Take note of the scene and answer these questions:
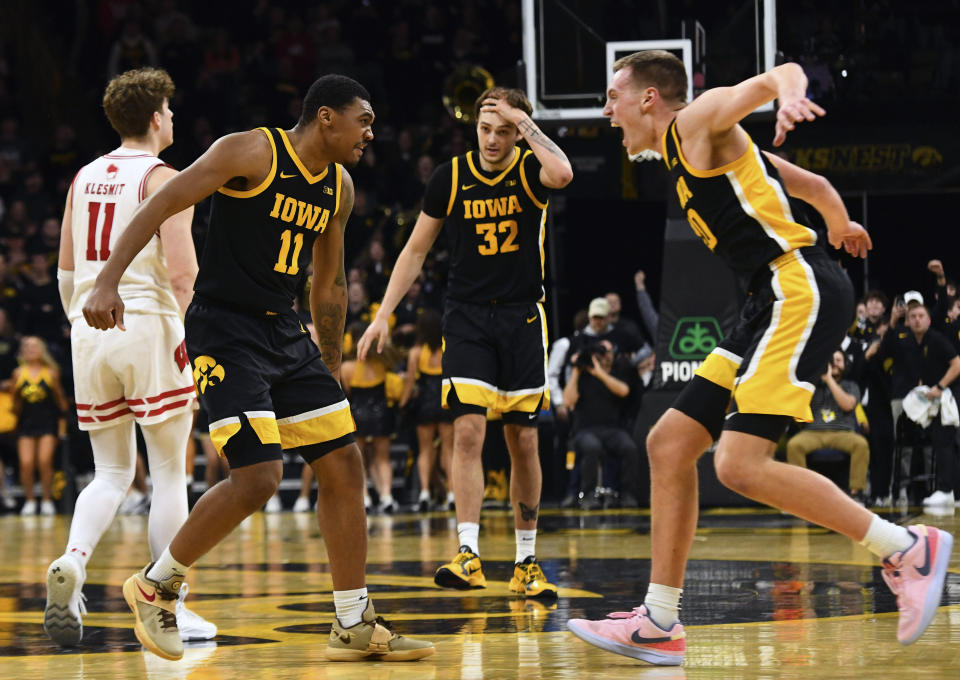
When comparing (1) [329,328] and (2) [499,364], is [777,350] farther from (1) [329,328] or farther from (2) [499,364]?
(2) [499,364]

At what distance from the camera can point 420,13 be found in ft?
66.1

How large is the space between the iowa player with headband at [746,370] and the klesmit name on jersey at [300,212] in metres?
1.15

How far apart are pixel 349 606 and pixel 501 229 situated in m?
2.73

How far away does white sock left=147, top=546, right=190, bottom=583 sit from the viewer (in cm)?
479

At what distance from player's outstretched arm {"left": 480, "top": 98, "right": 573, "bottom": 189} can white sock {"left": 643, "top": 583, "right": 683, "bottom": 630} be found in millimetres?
Result: 2588

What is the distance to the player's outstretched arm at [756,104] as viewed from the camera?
4039mm

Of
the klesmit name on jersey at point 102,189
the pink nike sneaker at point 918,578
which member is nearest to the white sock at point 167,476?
the klesmit name on jersey at point 102,189

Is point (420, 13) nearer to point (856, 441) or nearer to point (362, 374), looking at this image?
point (362, 374)

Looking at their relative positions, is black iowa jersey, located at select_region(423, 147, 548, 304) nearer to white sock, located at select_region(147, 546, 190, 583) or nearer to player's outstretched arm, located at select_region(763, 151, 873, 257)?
player's outstretched arm, located at select_region(763, 151, 873, 257)

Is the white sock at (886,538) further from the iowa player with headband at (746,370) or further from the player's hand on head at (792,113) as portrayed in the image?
the player's hand on head at (792,113)

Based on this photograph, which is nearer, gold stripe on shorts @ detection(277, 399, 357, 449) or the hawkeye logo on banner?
gold stripe on shorts @ detection(277, 399, 357, 449)

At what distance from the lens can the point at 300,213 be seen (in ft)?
16.2

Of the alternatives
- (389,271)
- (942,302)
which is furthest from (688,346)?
(389,271)

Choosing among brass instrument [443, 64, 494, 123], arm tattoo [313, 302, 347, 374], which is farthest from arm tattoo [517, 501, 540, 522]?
brass instrument [443, 64, 494, 123]
